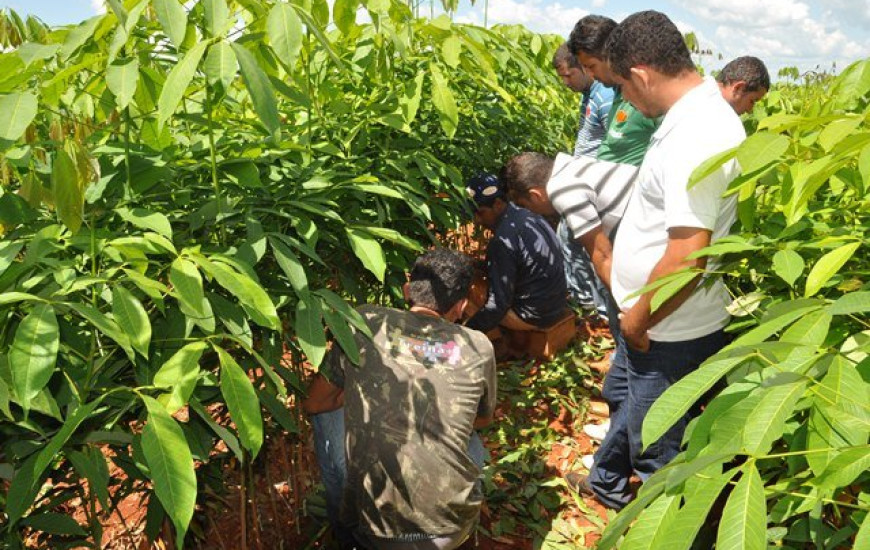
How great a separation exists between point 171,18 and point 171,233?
0.38 m

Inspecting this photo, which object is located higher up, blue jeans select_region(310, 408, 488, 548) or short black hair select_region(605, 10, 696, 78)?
short black hair select_region(605, 10, 696, 78)

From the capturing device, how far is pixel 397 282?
225 cm

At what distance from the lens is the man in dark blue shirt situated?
3.29 m

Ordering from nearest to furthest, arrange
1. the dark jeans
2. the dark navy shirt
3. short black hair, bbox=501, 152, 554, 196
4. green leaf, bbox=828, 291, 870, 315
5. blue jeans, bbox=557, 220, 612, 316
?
1. green leaf, bbox=828, 291, 870, 315
2. the dark jeans
3. short black hair, bbox=501, 152, 554, 196
4. the dark navy shirt
5. blue jeans, bbox=557, 220, 612, 316

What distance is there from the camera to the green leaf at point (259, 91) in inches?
44.2

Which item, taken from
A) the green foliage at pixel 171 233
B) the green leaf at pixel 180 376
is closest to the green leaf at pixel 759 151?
the green foliage at pixel 171 233

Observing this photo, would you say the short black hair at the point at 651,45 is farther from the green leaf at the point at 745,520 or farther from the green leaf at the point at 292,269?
the green leaf at the point at 745,520

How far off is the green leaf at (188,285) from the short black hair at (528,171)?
7.51ft

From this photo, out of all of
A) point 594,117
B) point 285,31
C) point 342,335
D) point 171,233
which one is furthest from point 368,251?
point 594,117

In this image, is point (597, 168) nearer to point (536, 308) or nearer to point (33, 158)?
point (536, 308)

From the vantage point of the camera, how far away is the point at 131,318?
3.53 feet

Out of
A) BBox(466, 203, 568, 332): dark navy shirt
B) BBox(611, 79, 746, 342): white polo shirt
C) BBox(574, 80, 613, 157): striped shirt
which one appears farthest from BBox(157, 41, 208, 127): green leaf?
BBox(574, 80, 613, 157): striped shirt

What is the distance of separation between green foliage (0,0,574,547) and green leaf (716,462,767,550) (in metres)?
0.65

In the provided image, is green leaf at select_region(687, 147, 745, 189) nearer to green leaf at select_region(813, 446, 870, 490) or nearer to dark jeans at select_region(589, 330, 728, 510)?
green leaf at select_region(813, 446, 870, 490)
